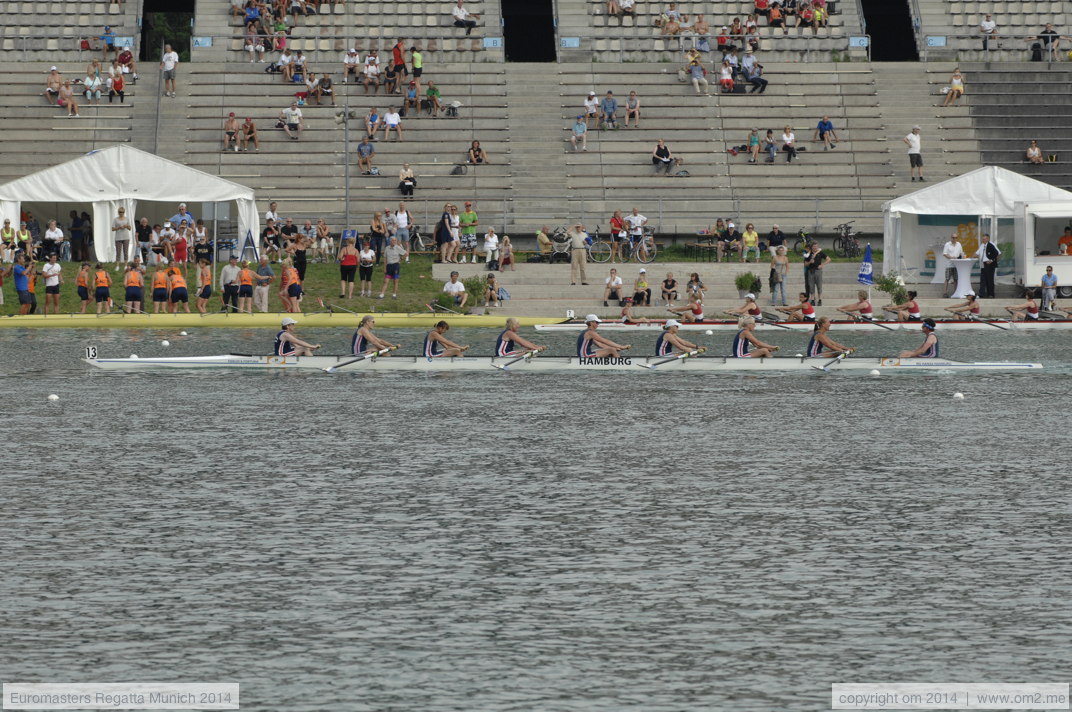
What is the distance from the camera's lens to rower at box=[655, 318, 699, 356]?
32500mm

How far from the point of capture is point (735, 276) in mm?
43438

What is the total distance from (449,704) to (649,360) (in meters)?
20.6

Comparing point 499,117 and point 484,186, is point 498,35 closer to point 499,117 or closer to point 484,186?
point 499,117

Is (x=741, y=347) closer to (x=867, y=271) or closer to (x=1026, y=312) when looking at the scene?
(x=1026, y=312)

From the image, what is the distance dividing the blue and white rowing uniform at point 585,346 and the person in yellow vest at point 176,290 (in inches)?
482

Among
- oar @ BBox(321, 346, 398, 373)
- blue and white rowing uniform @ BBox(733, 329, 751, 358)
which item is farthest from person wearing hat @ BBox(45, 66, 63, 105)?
blue and white rowing uniform @ BBox(733, 329, 751, 358)

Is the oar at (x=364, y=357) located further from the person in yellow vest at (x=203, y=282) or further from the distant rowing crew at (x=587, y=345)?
the person in yellow vest at (x=203, y=282)

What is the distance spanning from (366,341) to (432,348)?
4.54 ft

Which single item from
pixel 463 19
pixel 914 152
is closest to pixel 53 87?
pixel 463 19

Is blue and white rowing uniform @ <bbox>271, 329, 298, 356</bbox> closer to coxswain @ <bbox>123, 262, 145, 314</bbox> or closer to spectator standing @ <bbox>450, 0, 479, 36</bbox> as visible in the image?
coxswain @ <bbox>123, 262, 145, 314</bbox>

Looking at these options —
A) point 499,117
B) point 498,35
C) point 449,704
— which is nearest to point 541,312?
point 499,117

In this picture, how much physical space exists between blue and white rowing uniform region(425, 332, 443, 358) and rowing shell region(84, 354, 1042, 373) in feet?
0.41

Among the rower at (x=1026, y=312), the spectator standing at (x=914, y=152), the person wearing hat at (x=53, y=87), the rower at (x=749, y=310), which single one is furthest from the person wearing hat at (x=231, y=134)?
the rower at (x=1026, y=312)

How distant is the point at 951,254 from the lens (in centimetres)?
4288
